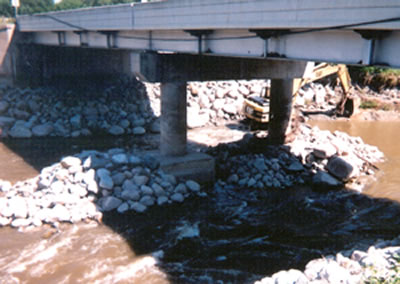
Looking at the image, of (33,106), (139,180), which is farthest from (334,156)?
(33,106)

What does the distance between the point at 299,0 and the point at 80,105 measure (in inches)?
652

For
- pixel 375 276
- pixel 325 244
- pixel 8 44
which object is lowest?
pixel 325 244

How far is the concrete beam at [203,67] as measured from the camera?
13023mm

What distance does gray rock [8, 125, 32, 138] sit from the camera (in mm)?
19828

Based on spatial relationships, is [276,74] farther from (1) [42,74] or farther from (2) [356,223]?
(1) [42,74]

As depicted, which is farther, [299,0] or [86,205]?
[86,205]

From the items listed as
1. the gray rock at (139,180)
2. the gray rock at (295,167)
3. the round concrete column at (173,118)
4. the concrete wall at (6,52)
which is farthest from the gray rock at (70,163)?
the concrete wall at (6,52)

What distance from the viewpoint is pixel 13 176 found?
14734 mm

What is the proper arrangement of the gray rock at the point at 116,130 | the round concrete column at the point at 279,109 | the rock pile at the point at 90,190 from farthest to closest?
the gray rock at the point at 116,130 → the round concrete column at the point at 279,109 → the rock pile at the point at 90,190

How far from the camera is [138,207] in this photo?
11.9 metres

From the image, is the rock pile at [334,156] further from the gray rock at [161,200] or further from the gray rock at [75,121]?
the gray rock at [75,121]

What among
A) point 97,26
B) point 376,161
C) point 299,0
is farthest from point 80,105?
point 299,0

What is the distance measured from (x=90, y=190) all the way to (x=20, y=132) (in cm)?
958

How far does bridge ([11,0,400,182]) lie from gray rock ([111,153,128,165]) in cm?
135
